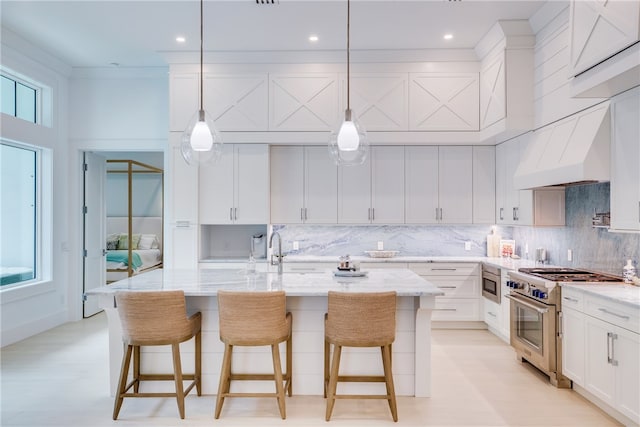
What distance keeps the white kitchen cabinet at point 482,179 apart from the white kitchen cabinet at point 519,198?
9cm

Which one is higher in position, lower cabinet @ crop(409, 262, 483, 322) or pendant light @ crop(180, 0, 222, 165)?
pendant light @ crop(180, 0, 222, 165)

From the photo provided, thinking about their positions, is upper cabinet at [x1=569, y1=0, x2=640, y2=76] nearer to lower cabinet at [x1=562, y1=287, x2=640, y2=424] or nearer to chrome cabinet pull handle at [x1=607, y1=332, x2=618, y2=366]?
lower cabinet at [x1=562, y1=287, x2=640, y2=424]

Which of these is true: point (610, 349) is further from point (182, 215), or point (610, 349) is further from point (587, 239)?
point (182, 215)

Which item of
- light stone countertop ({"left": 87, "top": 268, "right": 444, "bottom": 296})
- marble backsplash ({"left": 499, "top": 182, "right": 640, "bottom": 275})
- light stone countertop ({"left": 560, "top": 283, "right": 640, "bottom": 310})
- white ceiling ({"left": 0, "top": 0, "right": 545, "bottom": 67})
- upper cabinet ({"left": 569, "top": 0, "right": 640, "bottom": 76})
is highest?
white ceiling ({"left": 0, "top": 0, "right": 545, "bottom": 67})

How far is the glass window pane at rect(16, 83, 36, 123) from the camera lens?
4.82 meters

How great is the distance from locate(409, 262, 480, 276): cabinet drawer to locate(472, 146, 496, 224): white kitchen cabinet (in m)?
0.63

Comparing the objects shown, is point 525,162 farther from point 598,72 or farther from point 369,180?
point 369,180

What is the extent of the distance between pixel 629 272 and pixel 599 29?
6.13ft

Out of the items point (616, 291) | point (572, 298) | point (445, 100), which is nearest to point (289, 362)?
point (572, 298)

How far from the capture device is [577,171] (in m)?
3.18

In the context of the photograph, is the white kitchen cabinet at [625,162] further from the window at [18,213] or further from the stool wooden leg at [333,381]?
the window at [18,213]

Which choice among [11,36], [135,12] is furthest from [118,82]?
[135,12]

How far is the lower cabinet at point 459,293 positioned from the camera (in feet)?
16.4

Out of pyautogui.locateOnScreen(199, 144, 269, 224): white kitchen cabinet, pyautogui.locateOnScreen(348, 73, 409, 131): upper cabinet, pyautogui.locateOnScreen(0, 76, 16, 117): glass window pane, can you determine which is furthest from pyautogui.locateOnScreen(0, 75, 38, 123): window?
pyautogui.locateOnScreen(348, 73, 409, 131): upper cabinet
